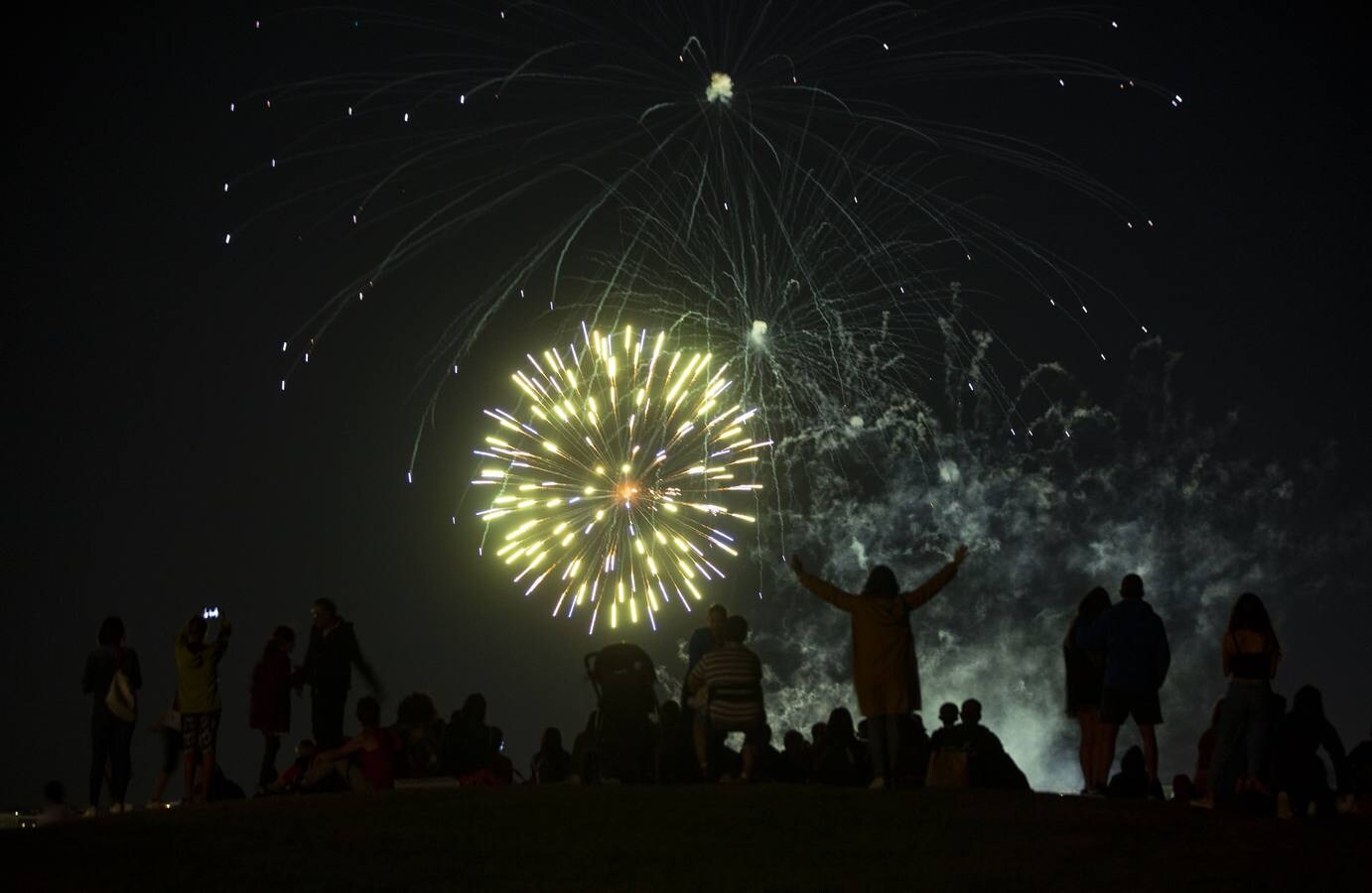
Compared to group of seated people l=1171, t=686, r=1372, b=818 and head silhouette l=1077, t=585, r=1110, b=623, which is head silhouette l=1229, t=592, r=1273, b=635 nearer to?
group of seated people l=1171, t=686, r=1372, b=818

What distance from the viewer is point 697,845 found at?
13.0 meters

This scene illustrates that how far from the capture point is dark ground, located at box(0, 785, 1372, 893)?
12.2m

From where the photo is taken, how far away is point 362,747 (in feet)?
55.9

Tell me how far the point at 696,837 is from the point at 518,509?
51.7 feet

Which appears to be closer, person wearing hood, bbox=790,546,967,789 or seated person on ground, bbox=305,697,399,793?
person wearing hood, bbox=790,546,967,789

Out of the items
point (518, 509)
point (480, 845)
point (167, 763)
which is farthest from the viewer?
point (518, 509)

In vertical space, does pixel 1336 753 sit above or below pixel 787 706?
below

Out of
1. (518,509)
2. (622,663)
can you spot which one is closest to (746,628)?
(622,663)

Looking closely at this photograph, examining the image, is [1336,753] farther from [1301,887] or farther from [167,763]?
[167,763]

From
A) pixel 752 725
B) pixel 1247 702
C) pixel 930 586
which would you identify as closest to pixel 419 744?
pixel 752 725

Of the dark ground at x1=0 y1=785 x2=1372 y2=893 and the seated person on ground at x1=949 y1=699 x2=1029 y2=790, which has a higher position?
the seated person on ground at x1=949 y1=699 x2=1029 y2=790

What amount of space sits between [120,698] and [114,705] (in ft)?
0.32

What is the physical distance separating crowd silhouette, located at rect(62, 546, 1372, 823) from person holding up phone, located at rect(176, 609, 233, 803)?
0.02m

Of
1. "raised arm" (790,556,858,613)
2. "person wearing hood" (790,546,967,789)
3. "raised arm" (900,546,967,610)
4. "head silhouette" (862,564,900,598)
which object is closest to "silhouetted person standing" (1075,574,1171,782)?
"raised arm" (900,546,967,610)
